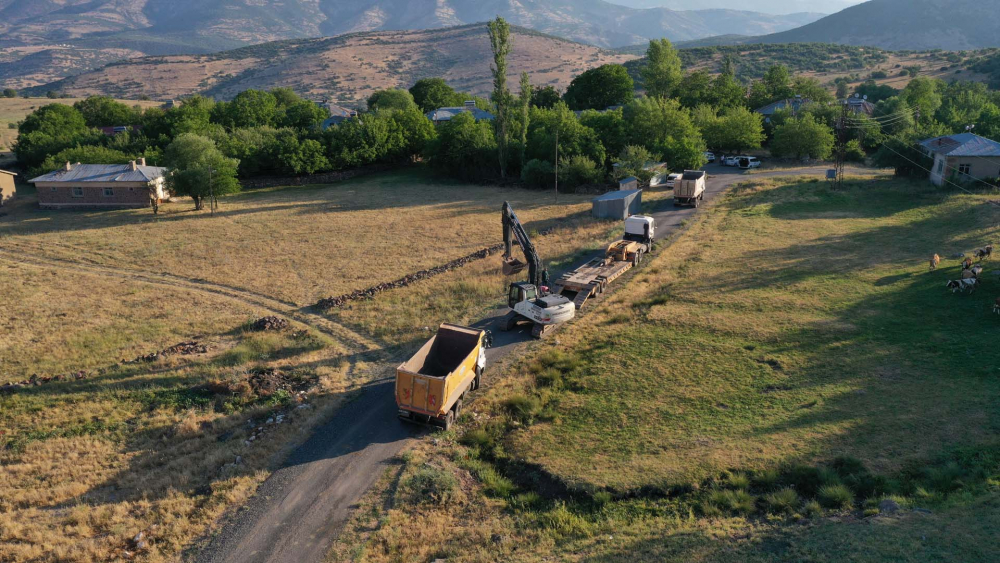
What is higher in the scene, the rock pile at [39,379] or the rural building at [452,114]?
the rural building at [452,114]

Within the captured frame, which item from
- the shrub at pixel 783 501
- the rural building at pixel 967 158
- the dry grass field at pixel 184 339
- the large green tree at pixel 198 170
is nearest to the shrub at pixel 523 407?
the dry grass field at pixel 184 339

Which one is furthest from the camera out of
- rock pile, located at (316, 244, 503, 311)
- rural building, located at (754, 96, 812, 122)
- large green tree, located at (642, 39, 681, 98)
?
large green tree, located at (642, 39, 681, 98)

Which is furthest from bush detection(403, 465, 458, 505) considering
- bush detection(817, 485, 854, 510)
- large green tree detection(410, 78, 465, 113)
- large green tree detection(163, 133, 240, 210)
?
large green tree detection(410, 78, 465, 113)

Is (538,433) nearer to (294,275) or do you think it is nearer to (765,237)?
(294,275)

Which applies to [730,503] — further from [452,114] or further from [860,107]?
[860,107]

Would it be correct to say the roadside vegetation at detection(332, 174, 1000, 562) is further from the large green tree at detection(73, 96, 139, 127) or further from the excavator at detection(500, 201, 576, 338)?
the large green tree at detection(73, 96, 139, 127)

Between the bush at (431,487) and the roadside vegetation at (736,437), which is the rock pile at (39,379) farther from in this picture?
the bush at (431,487)
